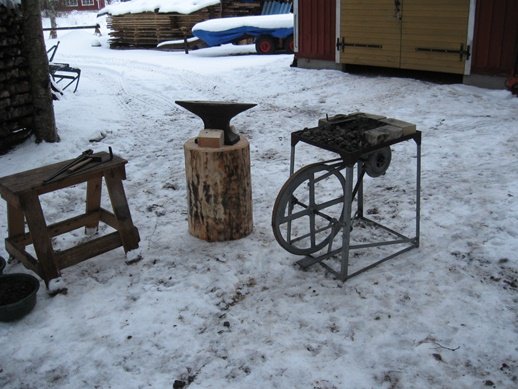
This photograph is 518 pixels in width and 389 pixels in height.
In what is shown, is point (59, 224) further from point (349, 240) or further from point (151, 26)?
point (151, 26)

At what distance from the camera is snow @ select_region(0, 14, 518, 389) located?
3262mm

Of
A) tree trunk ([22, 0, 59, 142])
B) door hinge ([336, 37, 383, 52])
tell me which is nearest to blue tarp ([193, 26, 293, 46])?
door hinge ([336, 37, 383, 52])

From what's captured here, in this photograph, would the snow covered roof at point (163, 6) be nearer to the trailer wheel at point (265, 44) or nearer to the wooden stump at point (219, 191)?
the trailer wheel at point (265, 44)

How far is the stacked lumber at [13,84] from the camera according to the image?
734 cm

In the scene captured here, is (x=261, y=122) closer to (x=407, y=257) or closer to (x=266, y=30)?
(x=407, y=257)

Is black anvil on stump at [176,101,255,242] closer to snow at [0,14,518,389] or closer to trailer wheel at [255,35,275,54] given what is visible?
snow at [0,14,518,389]

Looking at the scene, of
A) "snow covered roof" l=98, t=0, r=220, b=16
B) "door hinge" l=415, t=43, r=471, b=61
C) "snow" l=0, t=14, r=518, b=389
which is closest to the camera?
"snow" l=0, t=14, r=518, b=389

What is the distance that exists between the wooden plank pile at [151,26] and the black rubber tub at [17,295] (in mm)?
18727

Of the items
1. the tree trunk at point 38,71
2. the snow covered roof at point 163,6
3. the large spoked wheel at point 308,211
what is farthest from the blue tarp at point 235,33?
the large spoked wheel at point 308,211

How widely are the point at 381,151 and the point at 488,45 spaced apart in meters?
6.72

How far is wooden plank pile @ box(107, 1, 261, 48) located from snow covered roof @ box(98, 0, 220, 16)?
0.21 metres

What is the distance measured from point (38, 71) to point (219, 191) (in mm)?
4312

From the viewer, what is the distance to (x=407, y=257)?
449 cm

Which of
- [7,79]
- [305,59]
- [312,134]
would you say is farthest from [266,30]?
[312,134]
